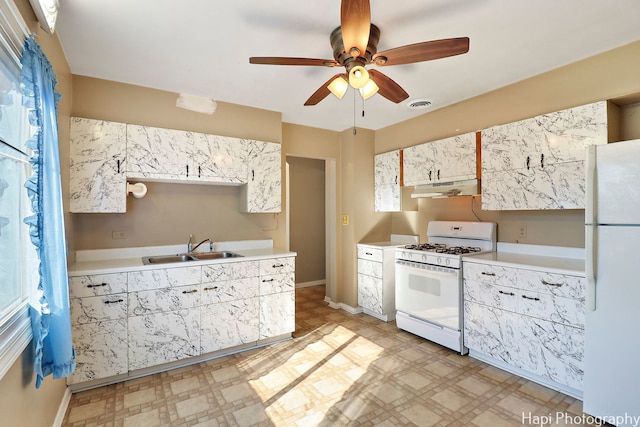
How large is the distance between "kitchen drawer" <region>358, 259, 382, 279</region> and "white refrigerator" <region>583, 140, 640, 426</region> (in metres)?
2.21

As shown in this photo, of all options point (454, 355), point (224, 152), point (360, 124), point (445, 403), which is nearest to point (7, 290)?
point (224, 152)

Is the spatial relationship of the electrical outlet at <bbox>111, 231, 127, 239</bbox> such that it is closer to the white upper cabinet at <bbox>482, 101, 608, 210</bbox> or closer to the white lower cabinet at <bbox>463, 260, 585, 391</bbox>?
the white lower cabinet at <bbox>463, 260, 585, 391</bbox>

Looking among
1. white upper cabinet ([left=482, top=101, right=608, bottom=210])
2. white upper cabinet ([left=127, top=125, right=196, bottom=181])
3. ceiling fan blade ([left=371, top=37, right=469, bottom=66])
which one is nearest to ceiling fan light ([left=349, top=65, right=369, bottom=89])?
ceiling fan blade ([left=371, top=37, right=469, bottom=66])

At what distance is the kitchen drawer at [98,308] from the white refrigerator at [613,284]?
3.50 meters

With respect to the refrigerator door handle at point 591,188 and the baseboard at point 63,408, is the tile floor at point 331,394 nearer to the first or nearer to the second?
the baseboard at point 63,408

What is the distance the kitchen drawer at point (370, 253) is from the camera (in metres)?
4.09

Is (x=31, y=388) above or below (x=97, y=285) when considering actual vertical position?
below

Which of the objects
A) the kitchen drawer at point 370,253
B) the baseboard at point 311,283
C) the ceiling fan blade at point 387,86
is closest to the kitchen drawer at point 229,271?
the kitchen drawer at point 370,253

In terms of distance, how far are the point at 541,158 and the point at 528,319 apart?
1.39m

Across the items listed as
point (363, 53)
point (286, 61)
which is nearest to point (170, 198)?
point (286, 61)

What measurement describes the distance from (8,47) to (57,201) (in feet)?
2.41

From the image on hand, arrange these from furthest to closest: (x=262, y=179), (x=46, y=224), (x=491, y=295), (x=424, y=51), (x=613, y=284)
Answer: (x=262, y=179)
(x=491, y=295)
(x=613, y=284)
(x=424, y=51)
(x=46, y=224)

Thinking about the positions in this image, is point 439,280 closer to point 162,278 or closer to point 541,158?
point 541,158

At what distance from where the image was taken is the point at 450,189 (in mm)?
3471
